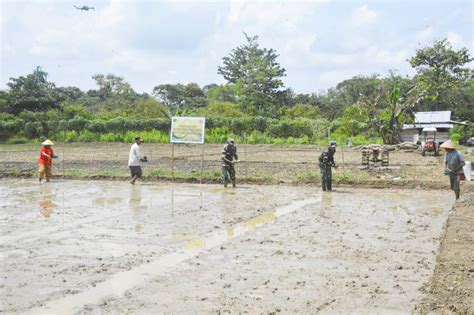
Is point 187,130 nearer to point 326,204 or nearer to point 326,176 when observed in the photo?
point 326,176

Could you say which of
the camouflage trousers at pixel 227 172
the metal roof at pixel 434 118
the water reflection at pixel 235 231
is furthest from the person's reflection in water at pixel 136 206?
the metal roof at pixel 434 118

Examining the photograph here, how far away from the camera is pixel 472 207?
11852 millimetres

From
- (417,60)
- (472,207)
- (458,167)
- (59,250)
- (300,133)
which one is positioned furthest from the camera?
(417,60)

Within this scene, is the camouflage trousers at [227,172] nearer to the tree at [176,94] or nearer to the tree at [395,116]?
the tree at [395,116]

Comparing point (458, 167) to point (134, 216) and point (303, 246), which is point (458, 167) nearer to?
point (303, 246)

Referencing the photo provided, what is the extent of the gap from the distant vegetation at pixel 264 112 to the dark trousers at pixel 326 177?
792 inches

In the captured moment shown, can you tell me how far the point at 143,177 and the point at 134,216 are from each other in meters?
8.03

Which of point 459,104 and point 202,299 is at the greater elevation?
point 459,104

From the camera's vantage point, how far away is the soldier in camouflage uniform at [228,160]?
1758 cm

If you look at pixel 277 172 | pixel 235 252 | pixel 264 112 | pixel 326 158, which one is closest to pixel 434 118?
pixel 264 112

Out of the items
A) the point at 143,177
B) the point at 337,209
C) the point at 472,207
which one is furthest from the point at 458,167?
the point at 143,177

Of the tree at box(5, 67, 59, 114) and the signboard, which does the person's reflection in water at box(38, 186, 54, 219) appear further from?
the tree at box(5, 67, 59, 114)

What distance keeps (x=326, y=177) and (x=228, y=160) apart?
3.17m

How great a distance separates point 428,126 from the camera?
40875mm
